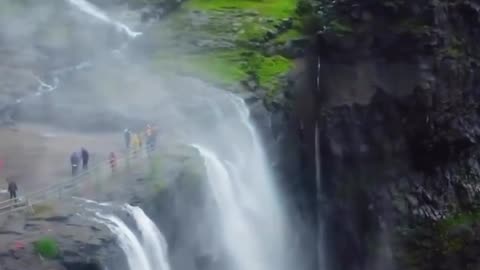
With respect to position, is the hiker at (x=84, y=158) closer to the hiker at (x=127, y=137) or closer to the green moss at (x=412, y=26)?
the hiker at (x=127, y=137)

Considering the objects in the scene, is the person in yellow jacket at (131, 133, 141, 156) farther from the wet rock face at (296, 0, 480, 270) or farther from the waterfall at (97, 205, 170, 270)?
the wet rock face at (296, 0, 480, 270)

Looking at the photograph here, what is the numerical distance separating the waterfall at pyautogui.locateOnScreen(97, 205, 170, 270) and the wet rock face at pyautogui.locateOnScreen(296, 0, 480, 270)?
646 inches

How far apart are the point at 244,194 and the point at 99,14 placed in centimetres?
1833

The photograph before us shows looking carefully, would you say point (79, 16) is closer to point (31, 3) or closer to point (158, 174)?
point (31, 3)

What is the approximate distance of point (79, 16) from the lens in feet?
178

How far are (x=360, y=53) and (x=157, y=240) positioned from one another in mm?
19733

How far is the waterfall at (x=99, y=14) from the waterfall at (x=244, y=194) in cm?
1160

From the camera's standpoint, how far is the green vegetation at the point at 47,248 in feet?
96.8

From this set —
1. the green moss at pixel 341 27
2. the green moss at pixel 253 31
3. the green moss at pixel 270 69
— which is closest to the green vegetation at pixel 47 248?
the green moss at pixel 270 69

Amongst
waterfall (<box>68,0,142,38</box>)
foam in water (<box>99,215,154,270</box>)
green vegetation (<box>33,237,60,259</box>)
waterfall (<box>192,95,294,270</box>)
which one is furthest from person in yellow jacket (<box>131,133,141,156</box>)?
waterfall (<box>68,0,142,38</box>)

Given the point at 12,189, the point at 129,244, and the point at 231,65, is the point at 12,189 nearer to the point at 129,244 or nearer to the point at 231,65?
the point at 129,244

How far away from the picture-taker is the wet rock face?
161ft

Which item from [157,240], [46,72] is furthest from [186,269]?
[46,72]

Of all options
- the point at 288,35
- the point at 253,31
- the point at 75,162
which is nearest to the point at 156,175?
the point at 75,162
